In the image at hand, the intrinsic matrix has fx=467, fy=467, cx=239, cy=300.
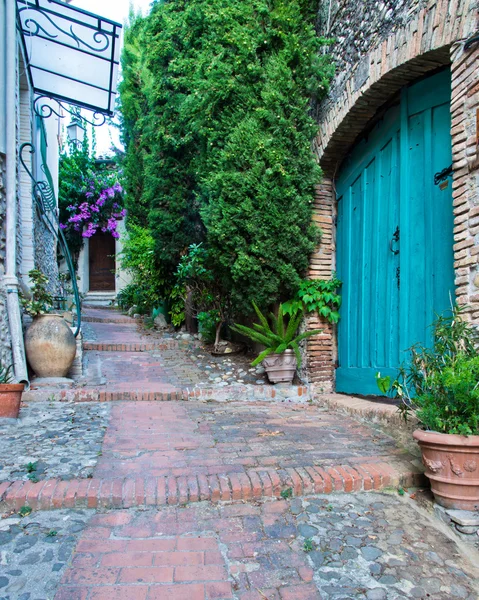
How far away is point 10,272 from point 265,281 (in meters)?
2.45

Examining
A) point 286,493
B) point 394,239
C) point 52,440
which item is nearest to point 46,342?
point 52,440

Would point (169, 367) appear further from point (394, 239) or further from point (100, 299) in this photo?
point (100, 299)

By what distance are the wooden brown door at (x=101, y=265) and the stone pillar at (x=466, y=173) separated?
1358 centimetres

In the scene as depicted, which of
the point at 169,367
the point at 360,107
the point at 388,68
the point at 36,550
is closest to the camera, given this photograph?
the point at 36,550

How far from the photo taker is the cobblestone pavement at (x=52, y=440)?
8.12 ft

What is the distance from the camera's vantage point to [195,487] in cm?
231

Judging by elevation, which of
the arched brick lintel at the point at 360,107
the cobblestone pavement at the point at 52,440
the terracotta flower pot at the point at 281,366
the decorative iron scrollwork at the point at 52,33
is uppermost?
the decorative iron scrollwork at the point at 52,33

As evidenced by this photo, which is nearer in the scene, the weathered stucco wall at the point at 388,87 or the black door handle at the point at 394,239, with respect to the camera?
the weathered stucco wall at the point at 388,87

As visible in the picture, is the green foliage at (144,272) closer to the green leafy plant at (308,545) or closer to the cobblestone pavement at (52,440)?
the cobblestone pavement at (52,440)

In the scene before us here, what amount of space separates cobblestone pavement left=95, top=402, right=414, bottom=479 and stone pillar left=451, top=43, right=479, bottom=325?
1.09 metres

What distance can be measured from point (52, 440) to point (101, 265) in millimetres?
13010

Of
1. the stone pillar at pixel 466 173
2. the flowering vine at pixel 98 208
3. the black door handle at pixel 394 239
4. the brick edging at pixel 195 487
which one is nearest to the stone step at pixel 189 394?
the black door handle at pixel 394 239

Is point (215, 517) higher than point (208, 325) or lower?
lower

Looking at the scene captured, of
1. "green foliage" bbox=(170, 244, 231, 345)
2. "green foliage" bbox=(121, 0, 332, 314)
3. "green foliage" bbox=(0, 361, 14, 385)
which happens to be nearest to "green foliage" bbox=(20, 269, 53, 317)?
"green foliage" bbox=(0, 361, 14, 385)
